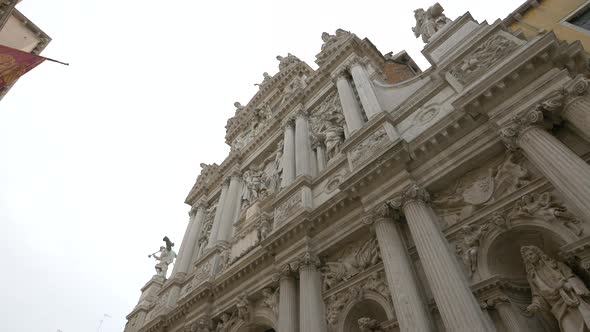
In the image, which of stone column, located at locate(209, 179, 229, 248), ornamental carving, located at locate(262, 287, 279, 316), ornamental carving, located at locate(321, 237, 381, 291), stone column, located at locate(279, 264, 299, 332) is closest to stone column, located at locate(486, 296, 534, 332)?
ornamental carving, located at locate(321, 237, 381, 291)

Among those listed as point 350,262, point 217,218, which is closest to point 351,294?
point 350,262

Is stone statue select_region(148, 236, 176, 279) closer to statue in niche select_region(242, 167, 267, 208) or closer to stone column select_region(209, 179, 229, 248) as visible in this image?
stone column select_region(209, 179, 229, 248)

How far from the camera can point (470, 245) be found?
5.98 metres

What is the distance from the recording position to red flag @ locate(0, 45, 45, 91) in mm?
10211

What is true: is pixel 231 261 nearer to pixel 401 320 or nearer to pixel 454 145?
pixel 401 320

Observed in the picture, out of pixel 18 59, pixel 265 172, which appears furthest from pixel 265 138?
pixel 18 59

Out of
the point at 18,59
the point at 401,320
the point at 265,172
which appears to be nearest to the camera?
the point at 401,320

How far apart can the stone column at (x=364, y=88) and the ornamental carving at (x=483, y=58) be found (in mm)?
2296

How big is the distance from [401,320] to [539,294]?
1.96 metres

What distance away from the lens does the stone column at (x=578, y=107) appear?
5.20 m

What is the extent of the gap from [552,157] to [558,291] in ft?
6.32

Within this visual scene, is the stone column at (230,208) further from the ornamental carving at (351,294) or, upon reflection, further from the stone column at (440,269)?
the stone column at (440,269)

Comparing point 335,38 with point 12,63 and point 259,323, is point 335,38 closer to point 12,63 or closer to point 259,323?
point 12,63

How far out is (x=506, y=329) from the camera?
4930mm
